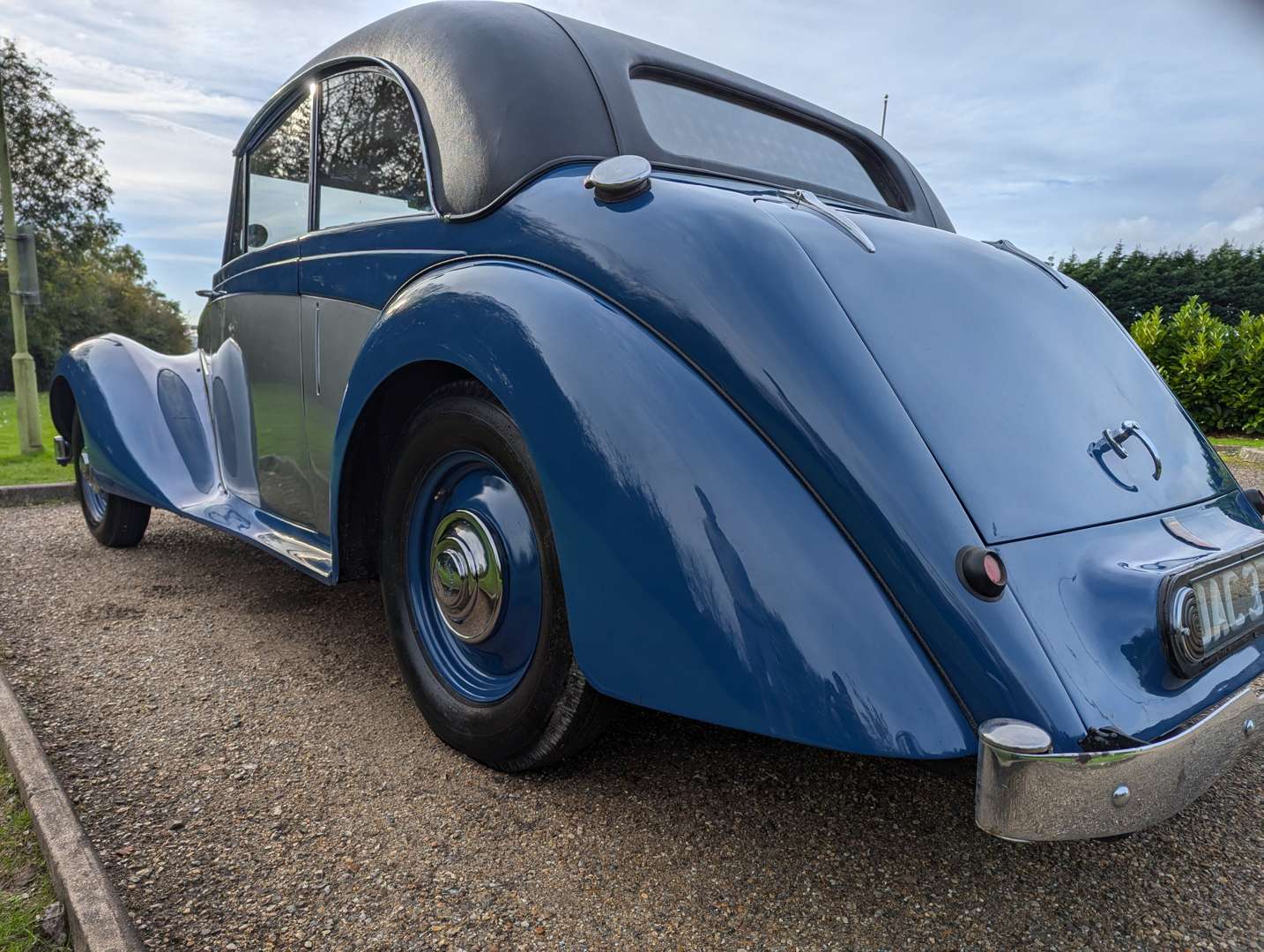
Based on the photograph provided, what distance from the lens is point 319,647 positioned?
3.06 meters

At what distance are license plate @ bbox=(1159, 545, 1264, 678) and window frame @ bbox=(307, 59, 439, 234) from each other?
77.0 inches

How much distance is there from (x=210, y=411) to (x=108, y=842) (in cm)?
239

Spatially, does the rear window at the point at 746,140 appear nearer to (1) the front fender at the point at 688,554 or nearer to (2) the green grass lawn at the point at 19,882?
(1) the front fender at the point at 688,554

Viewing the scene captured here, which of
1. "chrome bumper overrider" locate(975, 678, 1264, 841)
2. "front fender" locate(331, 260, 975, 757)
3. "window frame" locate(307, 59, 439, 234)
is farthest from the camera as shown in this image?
"window frame" locate(307, 59, 439, 234)

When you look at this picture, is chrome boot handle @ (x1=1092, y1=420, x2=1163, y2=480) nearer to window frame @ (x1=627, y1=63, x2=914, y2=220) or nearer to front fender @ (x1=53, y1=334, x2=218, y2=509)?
window frame @ (x1=627, y1=63, x2=914, y2=220)

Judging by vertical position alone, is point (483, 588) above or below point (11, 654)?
above

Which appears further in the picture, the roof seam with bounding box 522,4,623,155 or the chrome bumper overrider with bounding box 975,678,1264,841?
the roof seam with bounding box 522,4,623,155

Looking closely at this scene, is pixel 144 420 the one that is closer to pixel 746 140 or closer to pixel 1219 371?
pixel 746 140

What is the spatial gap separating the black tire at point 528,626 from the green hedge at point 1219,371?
11373mm

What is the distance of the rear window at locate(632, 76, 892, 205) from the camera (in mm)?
2465

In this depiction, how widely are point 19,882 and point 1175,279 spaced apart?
133 feet

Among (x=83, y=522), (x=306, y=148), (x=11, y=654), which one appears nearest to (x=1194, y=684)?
(x=306, y=148)

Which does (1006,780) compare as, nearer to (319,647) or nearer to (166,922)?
(166,922)

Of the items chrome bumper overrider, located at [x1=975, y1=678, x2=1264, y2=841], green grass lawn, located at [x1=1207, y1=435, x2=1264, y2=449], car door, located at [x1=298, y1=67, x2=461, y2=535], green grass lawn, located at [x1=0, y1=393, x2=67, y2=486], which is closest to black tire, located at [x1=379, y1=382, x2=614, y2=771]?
car door, located at [x1=298, y1=67, x2=461, y2=535]
